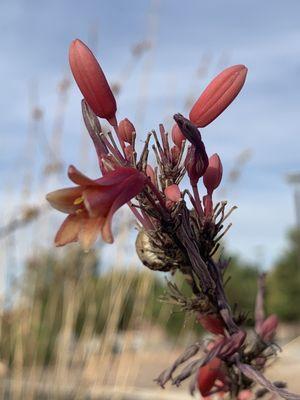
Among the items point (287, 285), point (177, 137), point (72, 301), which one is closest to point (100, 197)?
point (177, 137)

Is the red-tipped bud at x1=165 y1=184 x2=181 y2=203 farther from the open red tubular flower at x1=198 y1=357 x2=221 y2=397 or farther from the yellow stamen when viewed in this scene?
the open red tubular flower at x1=198 y1=357 x2=221 y2=397

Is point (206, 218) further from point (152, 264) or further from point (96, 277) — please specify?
point (96, 277)

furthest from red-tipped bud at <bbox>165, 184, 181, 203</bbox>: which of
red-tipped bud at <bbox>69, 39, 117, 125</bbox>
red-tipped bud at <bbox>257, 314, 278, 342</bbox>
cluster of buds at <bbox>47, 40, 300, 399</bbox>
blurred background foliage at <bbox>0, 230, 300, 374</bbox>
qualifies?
blurred background foliage at <bbox>0, 230, 300, 374</bbox>

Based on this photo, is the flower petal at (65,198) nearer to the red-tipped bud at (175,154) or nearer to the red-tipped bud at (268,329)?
the red-tipped bud at (175,154)

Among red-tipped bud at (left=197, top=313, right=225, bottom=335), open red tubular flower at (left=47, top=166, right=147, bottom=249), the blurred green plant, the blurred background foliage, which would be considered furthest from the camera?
the blurred green plant

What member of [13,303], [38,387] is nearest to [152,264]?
[13,303]

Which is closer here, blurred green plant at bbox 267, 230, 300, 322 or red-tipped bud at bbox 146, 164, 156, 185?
red-tipped bud at bbox 146, 164, 156, 185
